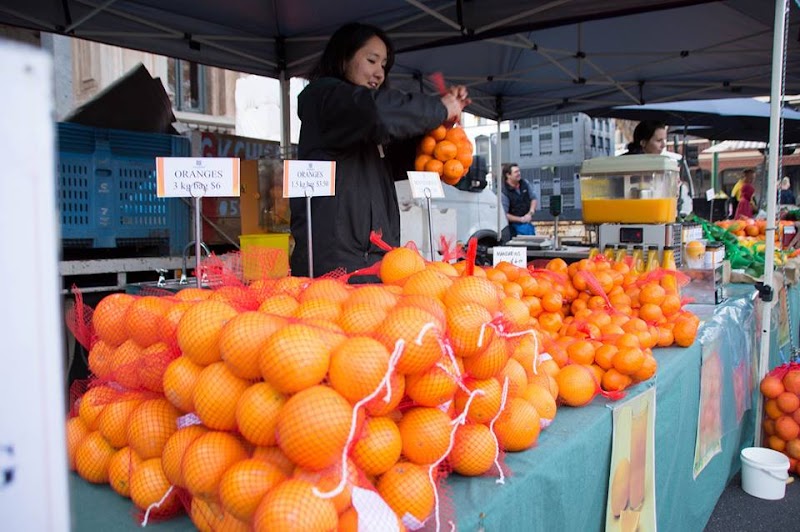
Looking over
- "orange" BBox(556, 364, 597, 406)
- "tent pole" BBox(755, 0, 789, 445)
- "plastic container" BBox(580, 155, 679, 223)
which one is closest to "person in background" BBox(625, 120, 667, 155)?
"plastic container" BBox(580, 155, 679, 223)

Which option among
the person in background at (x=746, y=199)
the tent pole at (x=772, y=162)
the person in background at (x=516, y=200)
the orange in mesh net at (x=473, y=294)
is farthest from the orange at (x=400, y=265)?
the person in background at (x=746, y=199)

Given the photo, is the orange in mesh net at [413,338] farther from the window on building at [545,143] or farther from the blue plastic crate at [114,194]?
the window on building at [545,143]

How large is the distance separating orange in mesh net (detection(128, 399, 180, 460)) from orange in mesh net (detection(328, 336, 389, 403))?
1.29ft

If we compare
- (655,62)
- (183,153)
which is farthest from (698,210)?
(183,153)

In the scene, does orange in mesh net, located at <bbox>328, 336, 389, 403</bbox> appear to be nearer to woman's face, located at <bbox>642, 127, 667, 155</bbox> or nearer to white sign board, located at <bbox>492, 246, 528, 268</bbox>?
white sign board, located at <bbox>492, 246, 528, 268</bbox>

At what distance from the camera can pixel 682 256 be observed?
3418 mm

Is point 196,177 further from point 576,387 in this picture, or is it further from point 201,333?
point 576,387

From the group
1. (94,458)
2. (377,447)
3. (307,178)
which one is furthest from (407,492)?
(307,178)

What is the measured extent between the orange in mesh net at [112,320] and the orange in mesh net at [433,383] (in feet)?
2.20

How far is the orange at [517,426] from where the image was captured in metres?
1.30

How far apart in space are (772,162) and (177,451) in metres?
3.20

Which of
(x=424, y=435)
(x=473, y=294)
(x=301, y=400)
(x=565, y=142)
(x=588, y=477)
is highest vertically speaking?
(x=565, y=142)

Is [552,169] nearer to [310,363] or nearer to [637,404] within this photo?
[637,404]

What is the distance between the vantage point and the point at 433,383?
1049mm
